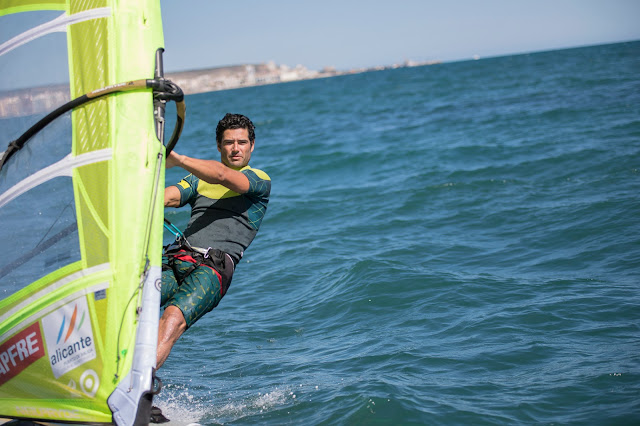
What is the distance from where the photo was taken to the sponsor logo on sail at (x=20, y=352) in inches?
127

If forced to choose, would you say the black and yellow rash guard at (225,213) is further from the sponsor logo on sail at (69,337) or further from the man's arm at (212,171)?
the sponsor logo on sail at (69,337)

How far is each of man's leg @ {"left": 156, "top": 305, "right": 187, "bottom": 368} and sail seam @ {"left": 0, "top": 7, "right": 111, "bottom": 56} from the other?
1641 mm

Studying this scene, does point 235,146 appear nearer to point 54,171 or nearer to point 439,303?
point 54,171

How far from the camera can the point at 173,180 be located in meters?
16.4

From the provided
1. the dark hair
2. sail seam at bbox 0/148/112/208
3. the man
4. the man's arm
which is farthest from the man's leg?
the dark hair

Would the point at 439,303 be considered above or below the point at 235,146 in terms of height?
below

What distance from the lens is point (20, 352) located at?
3.28 meters

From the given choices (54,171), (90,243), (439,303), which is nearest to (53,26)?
(54,171)

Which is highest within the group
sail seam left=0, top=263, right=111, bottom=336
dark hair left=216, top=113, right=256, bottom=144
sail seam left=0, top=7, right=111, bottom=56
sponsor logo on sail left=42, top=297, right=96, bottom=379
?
sail seam left=0, top=7, right=111, bottom=56

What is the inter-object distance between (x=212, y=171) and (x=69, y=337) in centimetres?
123

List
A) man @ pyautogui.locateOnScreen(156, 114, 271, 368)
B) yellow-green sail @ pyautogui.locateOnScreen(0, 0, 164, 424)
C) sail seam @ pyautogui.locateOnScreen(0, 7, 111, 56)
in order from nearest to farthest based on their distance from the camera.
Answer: yellow-green sail @ pyautogui.locateOnScreen(0, 0, 164, 424) < sail seam @ pyautogui.locateOnScreen(0, 7, 111, 56) < man @ pyautogui.locateOnScreen(156, 114, 271, 368)

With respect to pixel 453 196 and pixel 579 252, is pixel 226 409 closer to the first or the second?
pixel 579 252

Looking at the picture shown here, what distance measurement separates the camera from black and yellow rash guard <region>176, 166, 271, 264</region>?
4.30 meters

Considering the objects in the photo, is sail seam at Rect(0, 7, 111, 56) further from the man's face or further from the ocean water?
the ocean water
